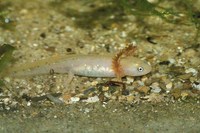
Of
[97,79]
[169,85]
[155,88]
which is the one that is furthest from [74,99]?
[169,85]

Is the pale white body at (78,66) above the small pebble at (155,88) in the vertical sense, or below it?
above

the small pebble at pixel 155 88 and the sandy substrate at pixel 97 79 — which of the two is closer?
the sandy substrate at pixel 97 79

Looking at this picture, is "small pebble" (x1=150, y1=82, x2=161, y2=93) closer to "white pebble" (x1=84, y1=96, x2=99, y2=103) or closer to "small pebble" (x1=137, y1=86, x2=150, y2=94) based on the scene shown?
"small pebble" (x1=137, y1=86, x2=150, y2=94)

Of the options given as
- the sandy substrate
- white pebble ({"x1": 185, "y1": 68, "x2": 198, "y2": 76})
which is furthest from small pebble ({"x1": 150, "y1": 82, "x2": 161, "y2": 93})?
white pebble ({"x1": 185, "y1": 68, "x2": 198, "y2": 76})

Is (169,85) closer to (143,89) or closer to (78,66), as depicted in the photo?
(143,89)

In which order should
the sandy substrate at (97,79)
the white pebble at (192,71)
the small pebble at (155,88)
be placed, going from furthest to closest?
the white pebble at (192,71), the small pebble at (155,88), the sandy substrate at (97,79)

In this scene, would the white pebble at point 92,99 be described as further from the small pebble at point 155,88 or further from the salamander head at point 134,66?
the small pebble at point 155,88

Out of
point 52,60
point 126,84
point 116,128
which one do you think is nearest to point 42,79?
point 52,60

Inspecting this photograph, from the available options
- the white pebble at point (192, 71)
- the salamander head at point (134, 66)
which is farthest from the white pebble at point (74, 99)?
the white pebble at point (192, 71)
